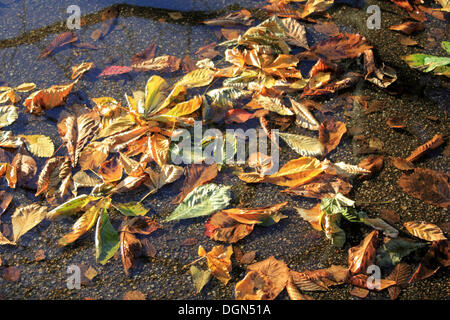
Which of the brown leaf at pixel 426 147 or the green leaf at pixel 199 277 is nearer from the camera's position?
the green leaf at pixel 199 277

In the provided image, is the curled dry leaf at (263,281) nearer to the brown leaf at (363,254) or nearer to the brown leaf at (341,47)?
the brown leaf at (363,254)

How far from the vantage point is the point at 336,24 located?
2248 millimetres

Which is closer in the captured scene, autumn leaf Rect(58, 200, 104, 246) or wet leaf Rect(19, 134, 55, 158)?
autumn leaf Rect(58, 200, 104, 246)

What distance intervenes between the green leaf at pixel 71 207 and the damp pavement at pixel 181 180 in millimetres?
34

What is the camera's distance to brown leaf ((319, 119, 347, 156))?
175cm

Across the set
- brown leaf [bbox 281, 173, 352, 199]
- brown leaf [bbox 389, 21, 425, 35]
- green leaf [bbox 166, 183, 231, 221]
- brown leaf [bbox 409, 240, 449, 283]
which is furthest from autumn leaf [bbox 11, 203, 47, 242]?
brown leaf [bbox 389, 21, 425, 35]

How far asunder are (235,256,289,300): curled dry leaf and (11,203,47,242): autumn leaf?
0.81 meters

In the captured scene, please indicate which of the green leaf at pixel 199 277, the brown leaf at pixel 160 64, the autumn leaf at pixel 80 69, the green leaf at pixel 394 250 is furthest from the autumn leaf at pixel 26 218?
the green leaf at pixel 394 250

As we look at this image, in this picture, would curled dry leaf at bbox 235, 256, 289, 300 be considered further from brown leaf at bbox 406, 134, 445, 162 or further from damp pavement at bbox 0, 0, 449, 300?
brown leaf at bbox 406, 134, 445, 162

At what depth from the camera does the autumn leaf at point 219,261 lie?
143 centimetres

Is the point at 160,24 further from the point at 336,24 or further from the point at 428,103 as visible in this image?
the point at 428,103

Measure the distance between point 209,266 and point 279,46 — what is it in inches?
46.5
